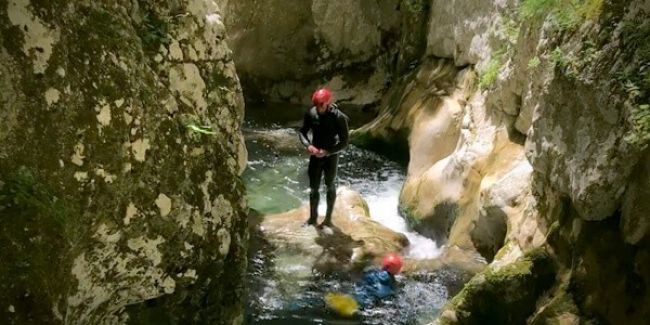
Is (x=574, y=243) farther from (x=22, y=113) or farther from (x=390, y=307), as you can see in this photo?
(x=22, y=113)

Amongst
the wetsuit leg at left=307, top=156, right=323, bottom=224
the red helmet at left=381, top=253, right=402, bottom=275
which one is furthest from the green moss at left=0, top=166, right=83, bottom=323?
the wetsuit leg at left=307, top=156, right=323, bottom=224

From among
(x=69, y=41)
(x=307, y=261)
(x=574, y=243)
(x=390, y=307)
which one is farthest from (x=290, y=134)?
(x=69, y=41)

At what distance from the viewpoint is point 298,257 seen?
7887mm

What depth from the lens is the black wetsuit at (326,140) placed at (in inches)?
316

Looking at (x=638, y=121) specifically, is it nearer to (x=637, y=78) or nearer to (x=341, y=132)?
(x=637, y=78)

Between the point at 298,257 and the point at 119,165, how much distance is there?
4389mm

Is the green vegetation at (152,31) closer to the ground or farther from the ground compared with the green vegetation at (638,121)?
farther from the ground

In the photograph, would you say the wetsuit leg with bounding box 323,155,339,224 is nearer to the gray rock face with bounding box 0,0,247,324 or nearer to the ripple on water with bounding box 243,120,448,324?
the ripple on water with bounding box 243,120,448,324

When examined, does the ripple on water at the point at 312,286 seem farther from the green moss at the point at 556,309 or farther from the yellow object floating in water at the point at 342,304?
the green moss at the point at 556,309

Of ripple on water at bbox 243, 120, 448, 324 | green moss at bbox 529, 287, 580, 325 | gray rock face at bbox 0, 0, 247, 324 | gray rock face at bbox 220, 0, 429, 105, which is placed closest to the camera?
gray rock face at bbox 0, 0, 247, 324

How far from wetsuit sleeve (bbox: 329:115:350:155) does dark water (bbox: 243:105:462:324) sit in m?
1.58

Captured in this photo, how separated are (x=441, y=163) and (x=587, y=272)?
A: 15.8 ft

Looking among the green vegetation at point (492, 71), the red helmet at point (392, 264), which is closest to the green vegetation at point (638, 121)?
the red helmet at point (392, 264)

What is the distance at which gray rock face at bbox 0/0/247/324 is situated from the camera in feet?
10.6
